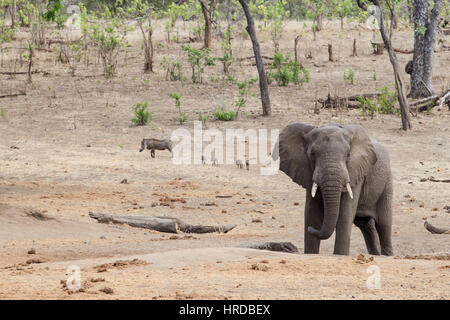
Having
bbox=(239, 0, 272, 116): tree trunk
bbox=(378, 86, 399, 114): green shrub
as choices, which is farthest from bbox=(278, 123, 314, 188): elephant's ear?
bbox=(378, 86, 399, 114): green shrub

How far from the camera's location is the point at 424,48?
20.8 m

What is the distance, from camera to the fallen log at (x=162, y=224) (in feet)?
33.1

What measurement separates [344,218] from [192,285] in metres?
2.72

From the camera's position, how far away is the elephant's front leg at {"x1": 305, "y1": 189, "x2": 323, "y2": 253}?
809cm

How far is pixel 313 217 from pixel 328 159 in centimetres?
70

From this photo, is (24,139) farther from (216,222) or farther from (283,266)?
(283,266)

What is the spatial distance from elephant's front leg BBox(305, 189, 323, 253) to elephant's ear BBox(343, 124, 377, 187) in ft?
1.31

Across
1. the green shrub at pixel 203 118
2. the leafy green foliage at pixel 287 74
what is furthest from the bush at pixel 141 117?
the leafy green foliage at pixel 287 74

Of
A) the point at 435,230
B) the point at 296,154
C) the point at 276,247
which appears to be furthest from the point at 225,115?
the point at 276,247

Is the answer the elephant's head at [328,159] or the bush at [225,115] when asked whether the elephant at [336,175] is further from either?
the bush at [225,115]

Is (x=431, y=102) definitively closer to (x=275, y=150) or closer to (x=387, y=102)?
(x=387, y=102)

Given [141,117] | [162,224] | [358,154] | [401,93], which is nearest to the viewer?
[358,154]

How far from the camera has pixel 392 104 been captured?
776 inches
